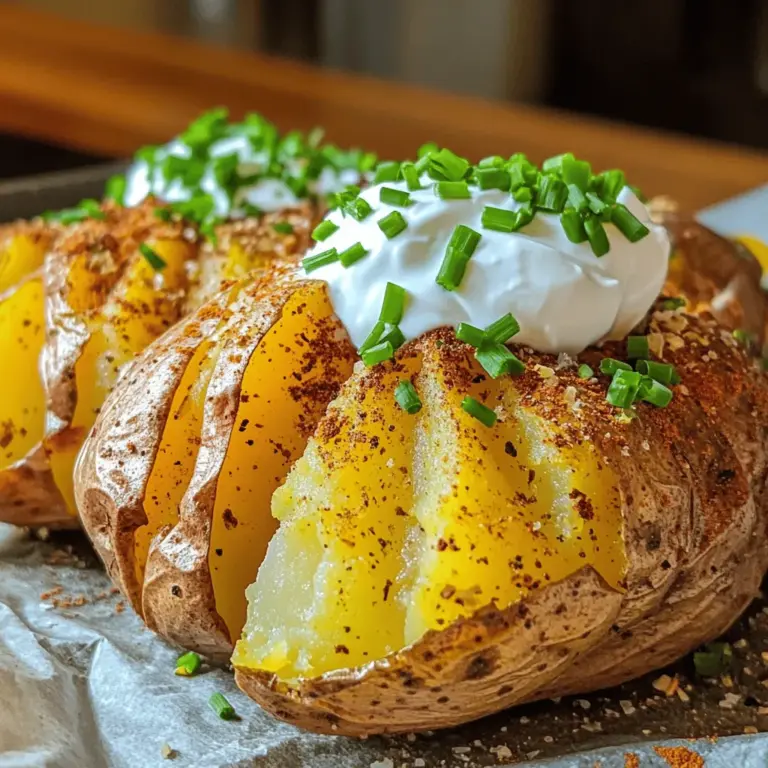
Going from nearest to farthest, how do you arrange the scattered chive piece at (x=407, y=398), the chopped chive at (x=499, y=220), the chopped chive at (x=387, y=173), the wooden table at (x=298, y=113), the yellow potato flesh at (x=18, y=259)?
the scattered chive piece at (x=407, y=398) < the chopped chive at (x=499, y=220) < the chopped chive at (x=387, y=173) < the yellow potato flesh at (x=18, y=259) < the wooden table at (x=298, y=113)

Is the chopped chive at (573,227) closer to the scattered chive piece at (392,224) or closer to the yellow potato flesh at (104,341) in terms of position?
the scattered chive piece at (392,224)

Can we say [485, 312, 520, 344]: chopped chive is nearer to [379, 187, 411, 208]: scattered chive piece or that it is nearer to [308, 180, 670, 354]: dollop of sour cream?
[308, 180, 670, 354]: dollop of sour cream

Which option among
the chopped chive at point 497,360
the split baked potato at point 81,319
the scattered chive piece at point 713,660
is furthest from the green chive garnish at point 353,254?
the scattered chive piece at point 713,660

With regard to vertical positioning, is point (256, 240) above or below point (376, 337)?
below

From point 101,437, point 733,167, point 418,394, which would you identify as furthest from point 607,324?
point 733,167

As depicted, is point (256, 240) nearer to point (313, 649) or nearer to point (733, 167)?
point (313, 649)

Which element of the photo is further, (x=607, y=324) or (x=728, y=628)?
(x=728, y=628)

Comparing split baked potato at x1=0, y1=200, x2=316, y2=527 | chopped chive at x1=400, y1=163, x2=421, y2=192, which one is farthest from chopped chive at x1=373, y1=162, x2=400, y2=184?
split baked potato at x1=0, y1=200, x2=316, y2=527
